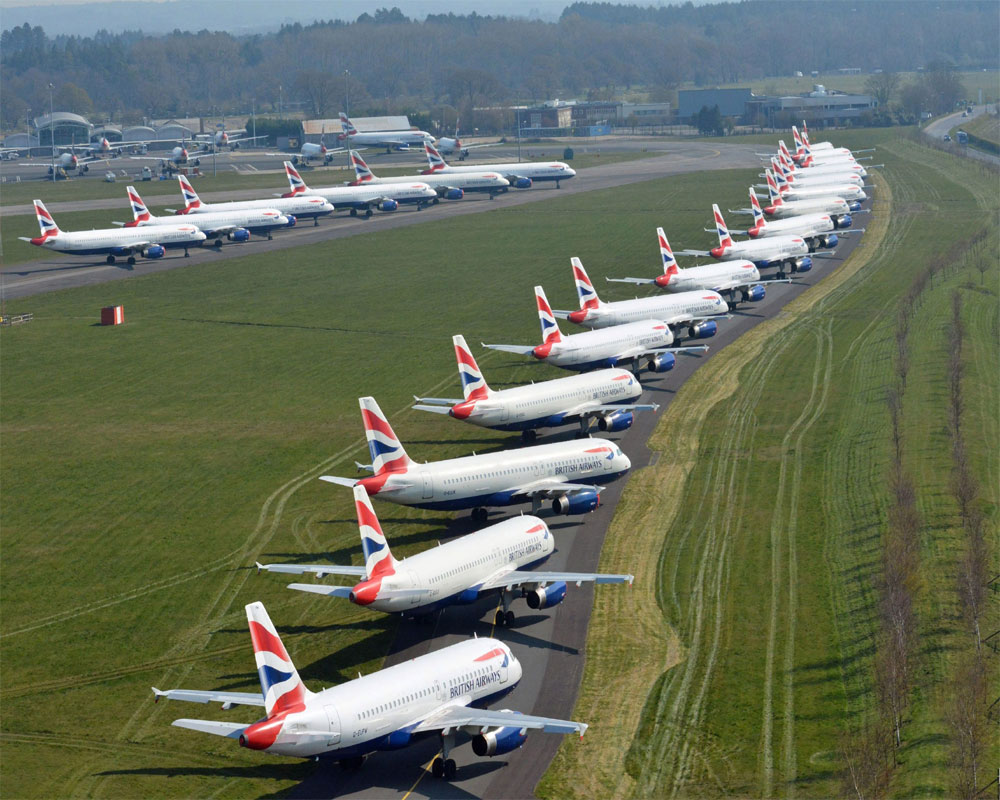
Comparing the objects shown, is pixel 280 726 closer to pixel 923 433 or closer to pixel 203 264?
pixel 923 433

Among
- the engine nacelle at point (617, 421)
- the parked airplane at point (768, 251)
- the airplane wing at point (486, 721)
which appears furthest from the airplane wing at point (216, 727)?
the parked airplane at point (768, 251)

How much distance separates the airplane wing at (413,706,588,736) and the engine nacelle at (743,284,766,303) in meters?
98.9

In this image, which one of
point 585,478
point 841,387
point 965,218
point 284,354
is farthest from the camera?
point 965,218

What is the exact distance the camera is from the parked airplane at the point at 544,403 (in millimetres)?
90125

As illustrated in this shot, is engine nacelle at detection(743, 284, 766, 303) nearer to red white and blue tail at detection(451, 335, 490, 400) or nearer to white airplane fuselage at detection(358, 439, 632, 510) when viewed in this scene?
red white and blue tail at detection(451, 335, 490, 400)

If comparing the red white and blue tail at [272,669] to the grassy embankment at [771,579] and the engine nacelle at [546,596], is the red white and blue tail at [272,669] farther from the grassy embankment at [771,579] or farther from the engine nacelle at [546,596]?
the engine nacelle at [546,596]

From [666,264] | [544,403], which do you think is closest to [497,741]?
[544,403]

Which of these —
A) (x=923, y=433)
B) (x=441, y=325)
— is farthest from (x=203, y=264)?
(x=923, y=433)

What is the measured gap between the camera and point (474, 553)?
66562 mm

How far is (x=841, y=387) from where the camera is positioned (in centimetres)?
10781

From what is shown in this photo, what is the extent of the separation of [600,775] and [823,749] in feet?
31.8

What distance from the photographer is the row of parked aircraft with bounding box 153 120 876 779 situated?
164 feet

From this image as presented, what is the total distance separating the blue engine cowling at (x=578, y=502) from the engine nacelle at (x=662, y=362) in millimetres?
35633

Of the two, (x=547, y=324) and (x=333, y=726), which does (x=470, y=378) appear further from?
(x=333, y=726)
